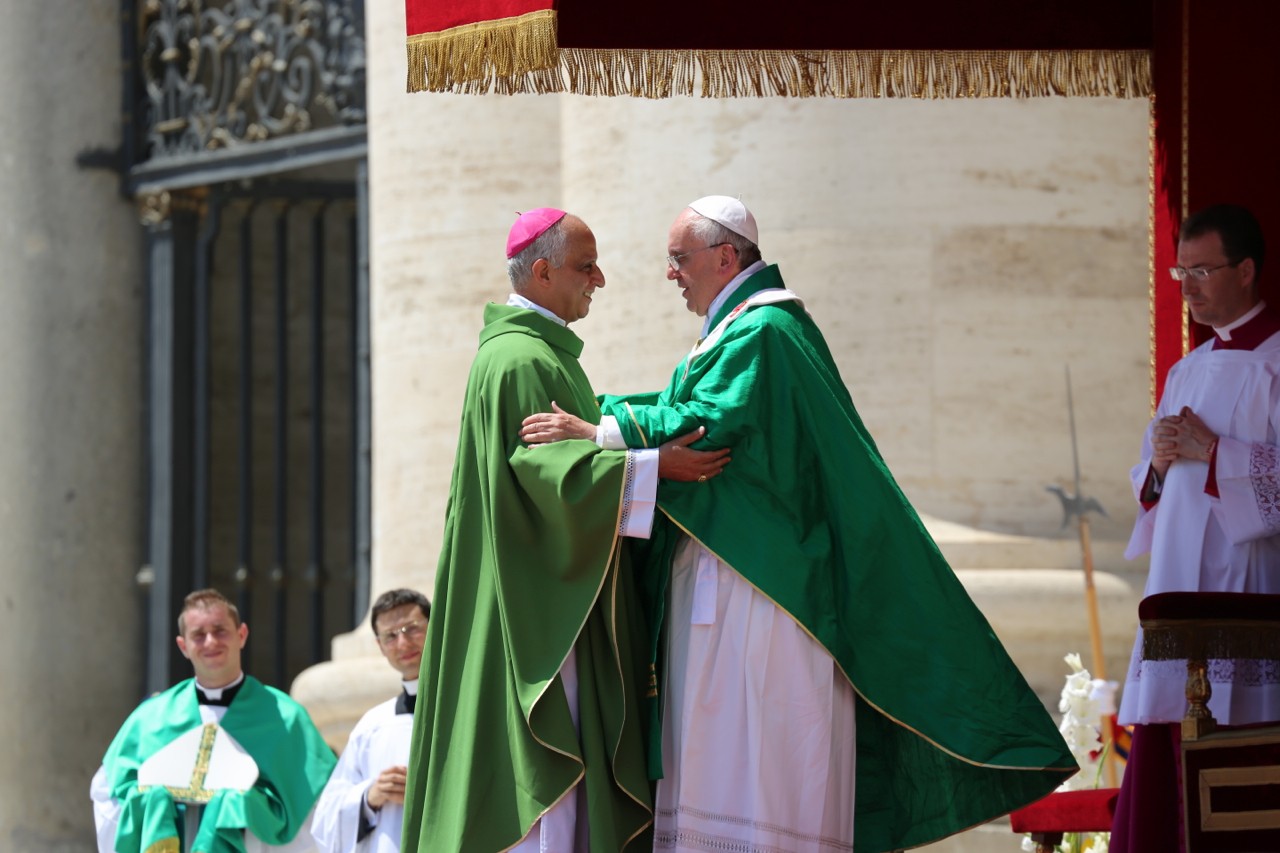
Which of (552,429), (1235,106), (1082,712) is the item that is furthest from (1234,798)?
(1235,106)

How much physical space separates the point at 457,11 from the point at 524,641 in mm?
1629

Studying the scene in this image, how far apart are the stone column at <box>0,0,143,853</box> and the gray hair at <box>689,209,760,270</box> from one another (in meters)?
6.69

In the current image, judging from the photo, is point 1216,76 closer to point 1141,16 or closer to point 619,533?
point 1141,16

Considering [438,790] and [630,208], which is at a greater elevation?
[630,208]

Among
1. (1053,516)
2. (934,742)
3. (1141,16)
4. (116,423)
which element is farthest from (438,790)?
(116,423)

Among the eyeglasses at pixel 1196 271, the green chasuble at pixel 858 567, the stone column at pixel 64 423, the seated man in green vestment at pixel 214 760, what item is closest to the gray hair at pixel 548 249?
the green chasuble at pixel 858 567

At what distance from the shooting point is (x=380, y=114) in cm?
1006

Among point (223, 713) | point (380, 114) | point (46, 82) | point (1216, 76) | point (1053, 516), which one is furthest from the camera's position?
point (46, 82)

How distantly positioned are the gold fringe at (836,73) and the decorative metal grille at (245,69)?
4.91m

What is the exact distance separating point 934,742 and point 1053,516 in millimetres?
3091

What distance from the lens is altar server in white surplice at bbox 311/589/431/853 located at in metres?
7.16

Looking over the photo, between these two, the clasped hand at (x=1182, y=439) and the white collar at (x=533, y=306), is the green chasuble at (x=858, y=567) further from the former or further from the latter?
the clasped hand at (x=1182, y=439)

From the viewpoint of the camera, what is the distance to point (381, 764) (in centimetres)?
739

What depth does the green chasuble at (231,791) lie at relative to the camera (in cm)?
762
